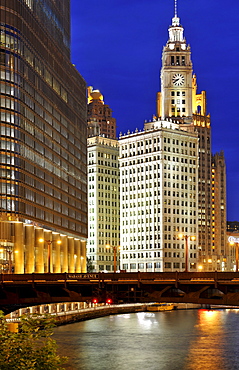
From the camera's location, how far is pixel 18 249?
158500 mm

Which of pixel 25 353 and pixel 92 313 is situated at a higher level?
pixel 25 353

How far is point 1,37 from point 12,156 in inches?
950

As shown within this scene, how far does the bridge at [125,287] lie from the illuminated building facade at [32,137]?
175ft

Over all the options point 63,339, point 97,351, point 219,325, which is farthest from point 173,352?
point 219,325

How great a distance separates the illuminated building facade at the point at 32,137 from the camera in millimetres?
154625

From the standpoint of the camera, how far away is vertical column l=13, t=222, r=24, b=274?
156000mm

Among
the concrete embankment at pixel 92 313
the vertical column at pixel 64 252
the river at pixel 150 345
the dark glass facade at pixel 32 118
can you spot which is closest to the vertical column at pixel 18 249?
the dark glass facade at pixel 32 118

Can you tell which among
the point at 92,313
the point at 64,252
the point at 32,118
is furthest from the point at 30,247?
the point at 64,252

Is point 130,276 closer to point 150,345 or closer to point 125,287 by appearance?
point 125,287

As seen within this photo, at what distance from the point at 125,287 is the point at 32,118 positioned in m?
81.6

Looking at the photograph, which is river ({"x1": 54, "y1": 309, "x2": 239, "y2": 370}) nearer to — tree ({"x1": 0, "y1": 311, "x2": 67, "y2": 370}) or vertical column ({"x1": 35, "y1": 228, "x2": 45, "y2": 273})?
vertical column ({"x1": 35, "y1": 228, "x2": 45, "y2": 273})

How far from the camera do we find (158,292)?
89562mm

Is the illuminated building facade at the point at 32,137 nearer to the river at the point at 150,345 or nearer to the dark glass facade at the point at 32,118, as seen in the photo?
the dark glass facade at the point at 32,118

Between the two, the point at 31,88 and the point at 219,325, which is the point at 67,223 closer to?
the point at 31,88
